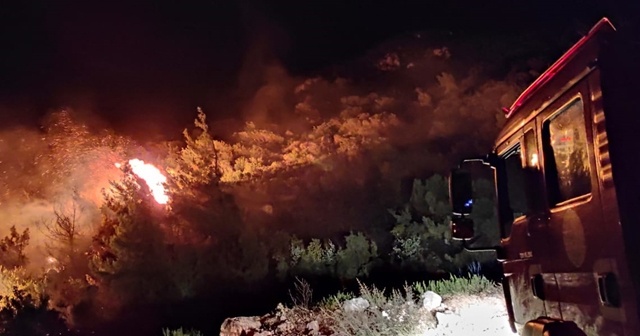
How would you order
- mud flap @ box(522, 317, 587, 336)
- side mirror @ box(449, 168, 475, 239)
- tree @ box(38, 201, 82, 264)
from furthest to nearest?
tree @ box(38, 201, 82, 264)
side mirror @ box(449, 168, 475, 239)
mud flap @ box(522, 317, 587, 336)

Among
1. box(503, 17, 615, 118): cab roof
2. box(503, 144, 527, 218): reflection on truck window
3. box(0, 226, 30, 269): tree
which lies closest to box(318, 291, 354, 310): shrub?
box(503, 144, 527, 218): reflection on truck window

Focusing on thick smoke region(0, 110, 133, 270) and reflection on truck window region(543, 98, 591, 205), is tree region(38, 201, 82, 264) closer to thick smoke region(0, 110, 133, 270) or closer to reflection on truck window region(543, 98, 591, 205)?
thick smoke region(0, 110, 133, 270)

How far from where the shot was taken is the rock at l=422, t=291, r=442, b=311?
353 inches

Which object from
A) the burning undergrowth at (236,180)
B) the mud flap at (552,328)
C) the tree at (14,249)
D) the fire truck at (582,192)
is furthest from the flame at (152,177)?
the mud flap at (552,328)

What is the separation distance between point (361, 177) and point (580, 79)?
15747 mm

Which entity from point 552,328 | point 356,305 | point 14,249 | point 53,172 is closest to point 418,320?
point 356,305

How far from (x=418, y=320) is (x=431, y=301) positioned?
0.96m

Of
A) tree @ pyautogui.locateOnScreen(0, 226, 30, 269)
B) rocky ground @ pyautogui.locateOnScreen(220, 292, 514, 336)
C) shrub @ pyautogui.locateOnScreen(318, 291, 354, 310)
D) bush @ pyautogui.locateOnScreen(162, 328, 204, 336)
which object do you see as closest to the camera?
rocky ground @ pyautogui.locateOnScreen(220, 292, 514, 336)

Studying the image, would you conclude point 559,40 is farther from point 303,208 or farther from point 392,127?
point 303,208

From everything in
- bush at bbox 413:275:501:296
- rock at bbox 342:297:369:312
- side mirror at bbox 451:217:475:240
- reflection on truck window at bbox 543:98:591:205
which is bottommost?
rock at bbox 342:297:369:312

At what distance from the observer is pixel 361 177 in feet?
62.5

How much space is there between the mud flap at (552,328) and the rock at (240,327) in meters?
6.14

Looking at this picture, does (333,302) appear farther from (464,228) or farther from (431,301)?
(464,228)

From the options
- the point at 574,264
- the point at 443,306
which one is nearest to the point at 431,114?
the point at 443,306
